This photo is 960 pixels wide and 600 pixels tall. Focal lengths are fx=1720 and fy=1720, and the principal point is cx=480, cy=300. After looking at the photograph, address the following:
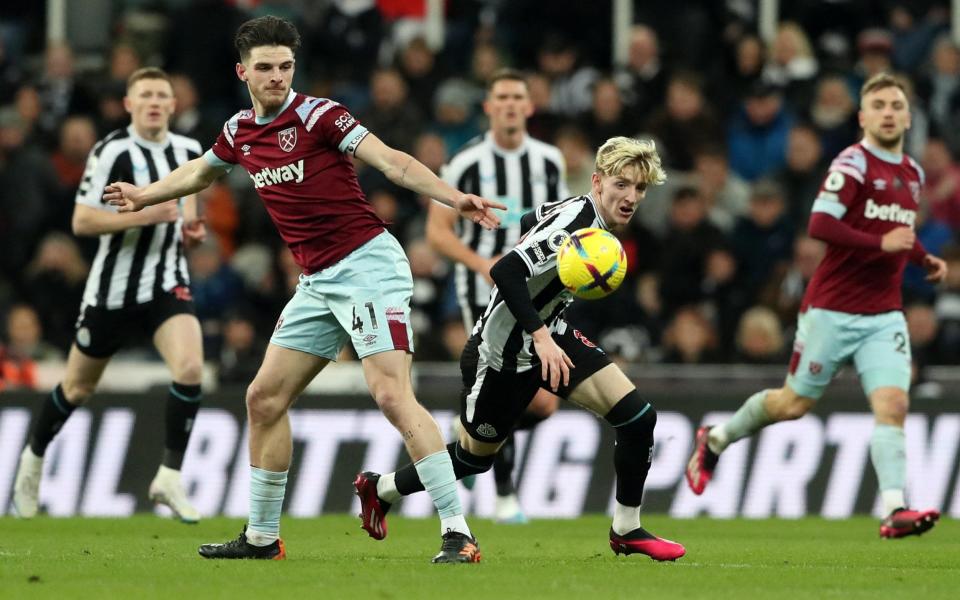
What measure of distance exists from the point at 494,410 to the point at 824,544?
2.47m

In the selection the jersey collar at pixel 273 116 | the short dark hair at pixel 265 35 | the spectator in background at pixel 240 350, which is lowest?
the spectator in background at pixel 240 350

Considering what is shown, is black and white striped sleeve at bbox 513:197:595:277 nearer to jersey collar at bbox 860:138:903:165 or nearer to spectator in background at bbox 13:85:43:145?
jersey collar at bbox 860:138:903:165

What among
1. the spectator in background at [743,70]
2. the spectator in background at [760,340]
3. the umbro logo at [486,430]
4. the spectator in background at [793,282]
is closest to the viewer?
the umbro logo at [486,430]

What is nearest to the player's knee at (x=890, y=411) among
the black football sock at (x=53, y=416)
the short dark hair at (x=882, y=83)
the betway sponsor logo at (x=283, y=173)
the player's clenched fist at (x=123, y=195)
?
the short dark hair at (x=882, y=83)

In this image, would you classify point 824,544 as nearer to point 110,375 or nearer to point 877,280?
point 877,280

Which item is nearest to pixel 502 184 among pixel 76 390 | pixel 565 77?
pixel 76 390

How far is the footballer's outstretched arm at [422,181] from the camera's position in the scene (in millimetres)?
7359

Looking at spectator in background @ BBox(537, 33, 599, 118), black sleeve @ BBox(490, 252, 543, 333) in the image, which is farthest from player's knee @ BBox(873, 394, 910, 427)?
spectator in background @ BBox(537, 33, 599, 118)

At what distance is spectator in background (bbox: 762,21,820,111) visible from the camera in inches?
674

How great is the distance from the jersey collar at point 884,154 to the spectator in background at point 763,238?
508cm

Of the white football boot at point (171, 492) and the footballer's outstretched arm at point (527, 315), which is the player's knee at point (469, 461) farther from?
the white football boot at point (171, 492)

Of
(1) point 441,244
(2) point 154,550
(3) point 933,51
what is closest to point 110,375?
(1) point 441,244

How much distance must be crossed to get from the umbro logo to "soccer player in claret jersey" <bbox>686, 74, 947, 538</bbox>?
282cm

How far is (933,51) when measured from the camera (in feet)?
57.2
